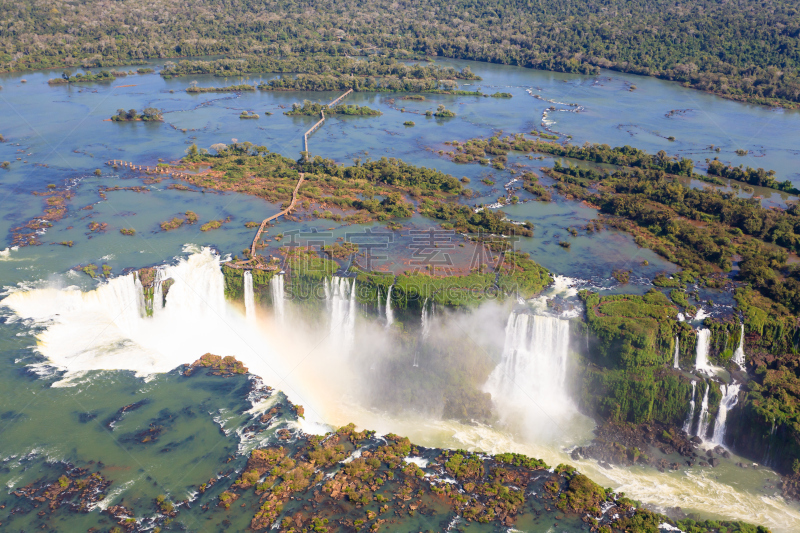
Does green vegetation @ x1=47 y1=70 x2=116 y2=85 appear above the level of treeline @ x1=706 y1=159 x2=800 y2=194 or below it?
above

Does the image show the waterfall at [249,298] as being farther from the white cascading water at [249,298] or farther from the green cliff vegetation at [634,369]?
the green cliff vegetation at [634,369]

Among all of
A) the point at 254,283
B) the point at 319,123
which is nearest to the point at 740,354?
the point at 254,283

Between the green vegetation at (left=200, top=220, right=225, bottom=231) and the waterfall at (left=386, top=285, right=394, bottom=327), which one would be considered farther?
the green vegetation at (left=200, top=220, right=225, bottom=231)

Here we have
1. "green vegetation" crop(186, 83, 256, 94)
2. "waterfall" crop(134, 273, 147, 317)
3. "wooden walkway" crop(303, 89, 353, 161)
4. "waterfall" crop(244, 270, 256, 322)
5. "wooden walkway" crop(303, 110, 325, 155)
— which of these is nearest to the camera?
"waterfall" crop(134, 273, 147, 317)

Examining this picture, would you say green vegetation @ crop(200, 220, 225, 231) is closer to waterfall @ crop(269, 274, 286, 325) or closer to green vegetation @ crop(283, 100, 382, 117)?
waterfall @ crop(269, 274, 286, 325)

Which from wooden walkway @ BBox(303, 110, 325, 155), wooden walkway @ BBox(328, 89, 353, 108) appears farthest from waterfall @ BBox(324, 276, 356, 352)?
wooden walkway @ BBox(328, 89, 353, 108)

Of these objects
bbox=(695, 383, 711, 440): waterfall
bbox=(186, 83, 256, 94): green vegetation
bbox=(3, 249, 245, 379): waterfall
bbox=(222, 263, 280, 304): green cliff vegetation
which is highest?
bbox=(186, 83, 256, 94): green vegetation

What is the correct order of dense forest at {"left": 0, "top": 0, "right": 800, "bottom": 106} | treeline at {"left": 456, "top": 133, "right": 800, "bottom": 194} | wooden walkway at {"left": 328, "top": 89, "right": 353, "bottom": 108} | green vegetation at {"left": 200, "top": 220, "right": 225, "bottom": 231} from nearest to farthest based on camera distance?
1. green vegetation at {"left": 200, "top": 220, "right": 225, "bottom": 231}
2. treeline at {"left": 456, "top": 133, "right": 800, "bottom": 194}
3. wooden walkway at {"left": 328, "top": 89, "right": 353, "bottom": 108}
4. dense forest at {"left": 0, "top": 0, "right": 800, "bottom": 106}
